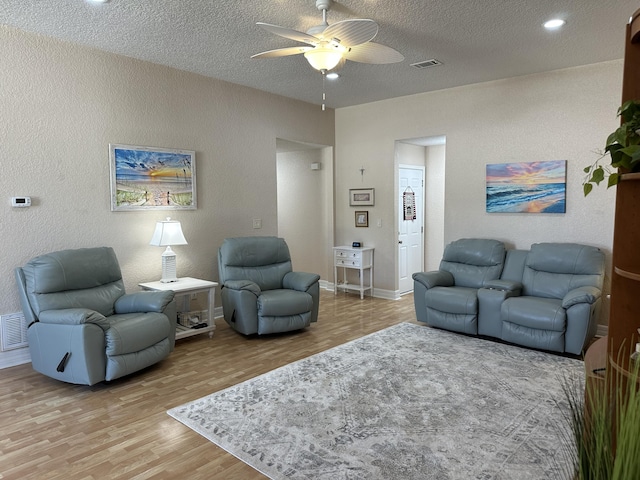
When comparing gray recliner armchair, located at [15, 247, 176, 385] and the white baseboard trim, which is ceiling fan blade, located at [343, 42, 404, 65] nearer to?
gray recliner armchair, located at [15, 247, 176, 385]

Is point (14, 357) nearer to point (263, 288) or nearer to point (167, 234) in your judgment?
point (167, 234)

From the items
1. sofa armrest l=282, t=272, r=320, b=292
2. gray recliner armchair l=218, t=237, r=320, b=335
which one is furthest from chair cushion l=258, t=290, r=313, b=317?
sofa armrest l=282, t=272, r=320, b=292

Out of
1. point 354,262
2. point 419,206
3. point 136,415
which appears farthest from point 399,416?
point 419,206

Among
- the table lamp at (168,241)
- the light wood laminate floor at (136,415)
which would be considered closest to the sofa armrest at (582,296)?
the light wood laminate floor at (136,415)

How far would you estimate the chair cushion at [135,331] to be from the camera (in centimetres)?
337

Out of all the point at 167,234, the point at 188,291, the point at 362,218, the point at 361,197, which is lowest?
the point at 188,291

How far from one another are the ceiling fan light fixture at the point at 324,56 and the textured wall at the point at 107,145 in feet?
7.49

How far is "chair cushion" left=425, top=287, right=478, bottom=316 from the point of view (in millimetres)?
4574

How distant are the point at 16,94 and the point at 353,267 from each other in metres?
4.59

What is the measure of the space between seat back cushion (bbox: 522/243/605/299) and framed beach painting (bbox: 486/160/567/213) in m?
0.54

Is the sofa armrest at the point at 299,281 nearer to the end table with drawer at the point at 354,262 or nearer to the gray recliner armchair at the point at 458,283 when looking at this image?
the gray recliner armchair at the point at 458,283

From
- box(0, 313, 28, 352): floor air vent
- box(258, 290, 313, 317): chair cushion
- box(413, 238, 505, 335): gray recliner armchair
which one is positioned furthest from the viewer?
box(413, 238, 505, 335): gray recliner armchair

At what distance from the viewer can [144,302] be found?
3910mm

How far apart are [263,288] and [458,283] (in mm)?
2329
